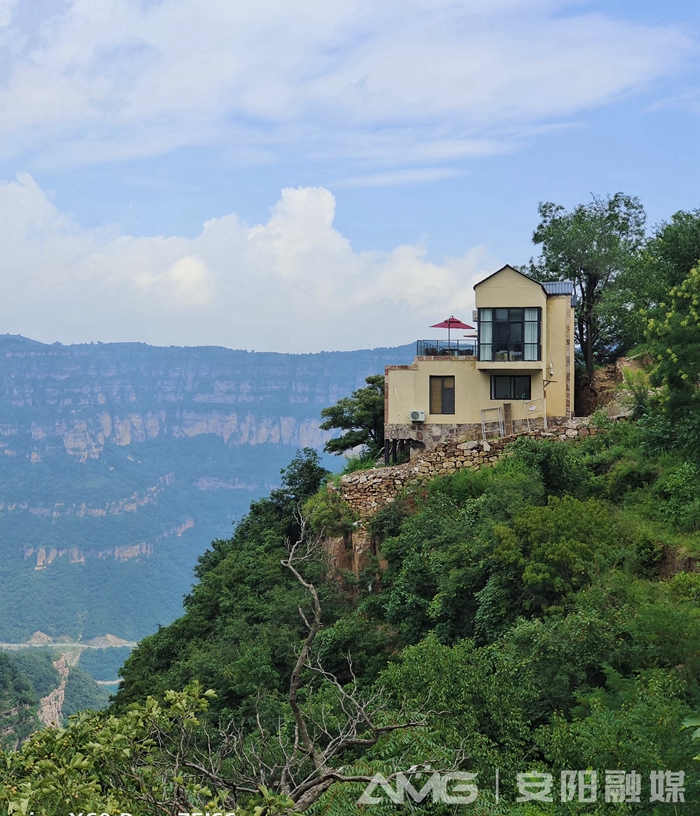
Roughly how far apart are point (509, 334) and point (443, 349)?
6.61ft

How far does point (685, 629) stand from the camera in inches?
553

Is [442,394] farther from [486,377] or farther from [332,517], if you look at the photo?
[332,517]

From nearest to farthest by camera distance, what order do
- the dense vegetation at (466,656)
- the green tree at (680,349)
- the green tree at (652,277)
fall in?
1. the dense vegetation at (466,656)
2. the green tree at (680,349)
3. the green tree at (652,277)

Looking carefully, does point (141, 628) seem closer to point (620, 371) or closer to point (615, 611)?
point (620, 371)

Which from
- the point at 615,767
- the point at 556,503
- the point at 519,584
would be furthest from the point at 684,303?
the point at 615,767

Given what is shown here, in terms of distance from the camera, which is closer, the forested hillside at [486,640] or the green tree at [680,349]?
the forested hillside at [486,640]

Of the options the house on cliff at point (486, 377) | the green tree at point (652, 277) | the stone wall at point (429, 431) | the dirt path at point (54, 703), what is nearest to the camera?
A: the green tree at point (652, 277)

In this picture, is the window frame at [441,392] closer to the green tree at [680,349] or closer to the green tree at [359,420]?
the green tree at [359,420]

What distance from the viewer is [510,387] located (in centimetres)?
2959

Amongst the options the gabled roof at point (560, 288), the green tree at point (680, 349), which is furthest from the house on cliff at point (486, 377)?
the green tree at point (680, 349)

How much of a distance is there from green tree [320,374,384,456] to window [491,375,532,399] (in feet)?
21.0

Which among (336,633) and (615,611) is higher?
(615,611)

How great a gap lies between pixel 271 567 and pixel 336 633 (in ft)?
26.4

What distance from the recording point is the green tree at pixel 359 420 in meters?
35.4
